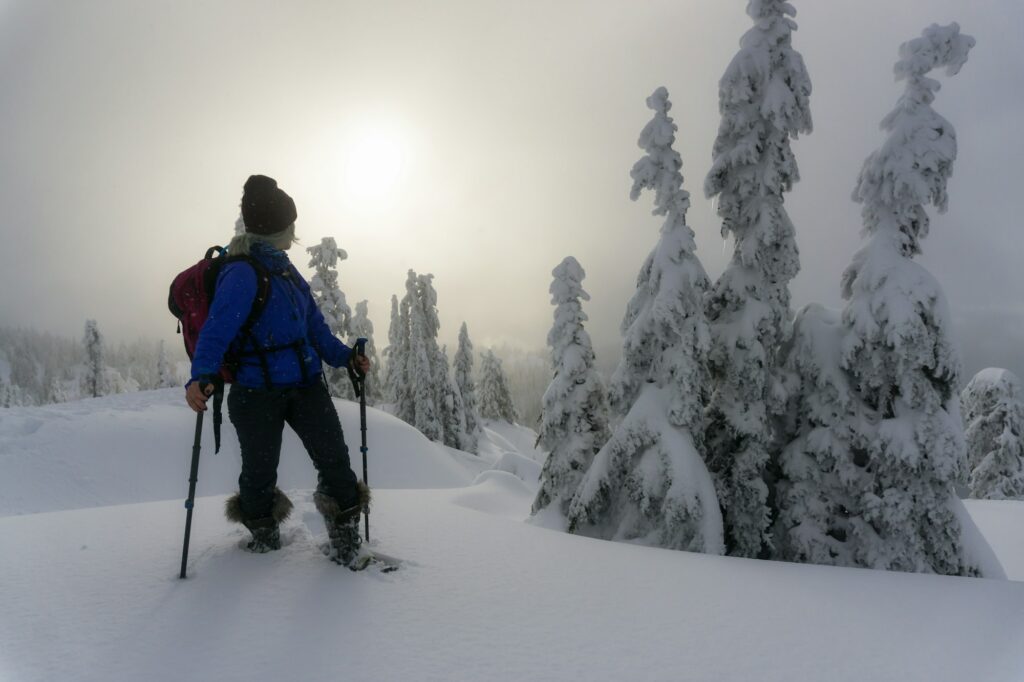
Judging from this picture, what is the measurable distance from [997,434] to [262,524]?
35194 millimetres

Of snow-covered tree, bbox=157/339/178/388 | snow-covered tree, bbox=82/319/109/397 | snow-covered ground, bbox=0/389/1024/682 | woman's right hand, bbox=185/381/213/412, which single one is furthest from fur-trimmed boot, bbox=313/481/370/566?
snow-covered tree, bbox=157/339/178/388

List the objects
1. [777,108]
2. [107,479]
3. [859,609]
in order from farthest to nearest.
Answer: [107,479]
[777,108]
[859,609]

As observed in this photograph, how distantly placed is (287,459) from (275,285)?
60.4ft

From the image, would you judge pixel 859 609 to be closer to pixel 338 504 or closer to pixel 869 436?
pixel 338 504

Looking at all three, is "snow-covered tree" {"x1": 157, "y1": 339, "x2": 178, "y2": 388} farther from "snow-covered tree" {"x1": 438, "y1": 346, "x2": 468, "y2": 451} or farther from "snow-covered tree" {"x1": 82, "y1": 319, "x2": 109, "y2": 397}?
"snow-covered tree" {"x1": 438, "y1": 346, "x2": 468, "y2": 451}

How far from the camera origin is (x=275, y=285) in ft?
12.8

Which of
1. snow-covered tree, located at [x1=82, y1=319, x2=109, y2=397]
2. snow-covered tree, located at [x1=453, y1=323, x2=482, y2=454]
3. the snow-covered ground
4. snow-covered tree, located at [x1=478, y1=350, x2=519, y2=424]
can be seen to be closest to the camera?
the snow-covered ground

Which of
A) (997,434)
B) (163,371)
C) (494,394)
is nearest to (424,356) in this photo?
(494,394)

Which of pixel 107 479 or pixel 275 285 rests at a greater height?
pixel 275 285

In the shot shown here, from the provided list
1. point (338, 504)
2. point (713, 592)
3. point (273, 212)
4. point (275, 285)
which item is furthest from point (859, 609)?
point (273, 212)

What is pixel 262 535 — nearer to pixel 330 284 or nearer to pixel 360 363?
pixel 360 363

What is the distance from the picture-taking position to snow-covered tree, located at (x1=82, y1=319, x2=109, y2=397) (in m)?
46.9

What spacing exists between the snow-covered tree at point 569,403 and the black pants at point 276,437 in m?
9.69

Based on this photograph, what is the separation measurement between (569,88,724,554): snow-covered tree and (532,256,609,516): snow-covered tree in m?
2.28
